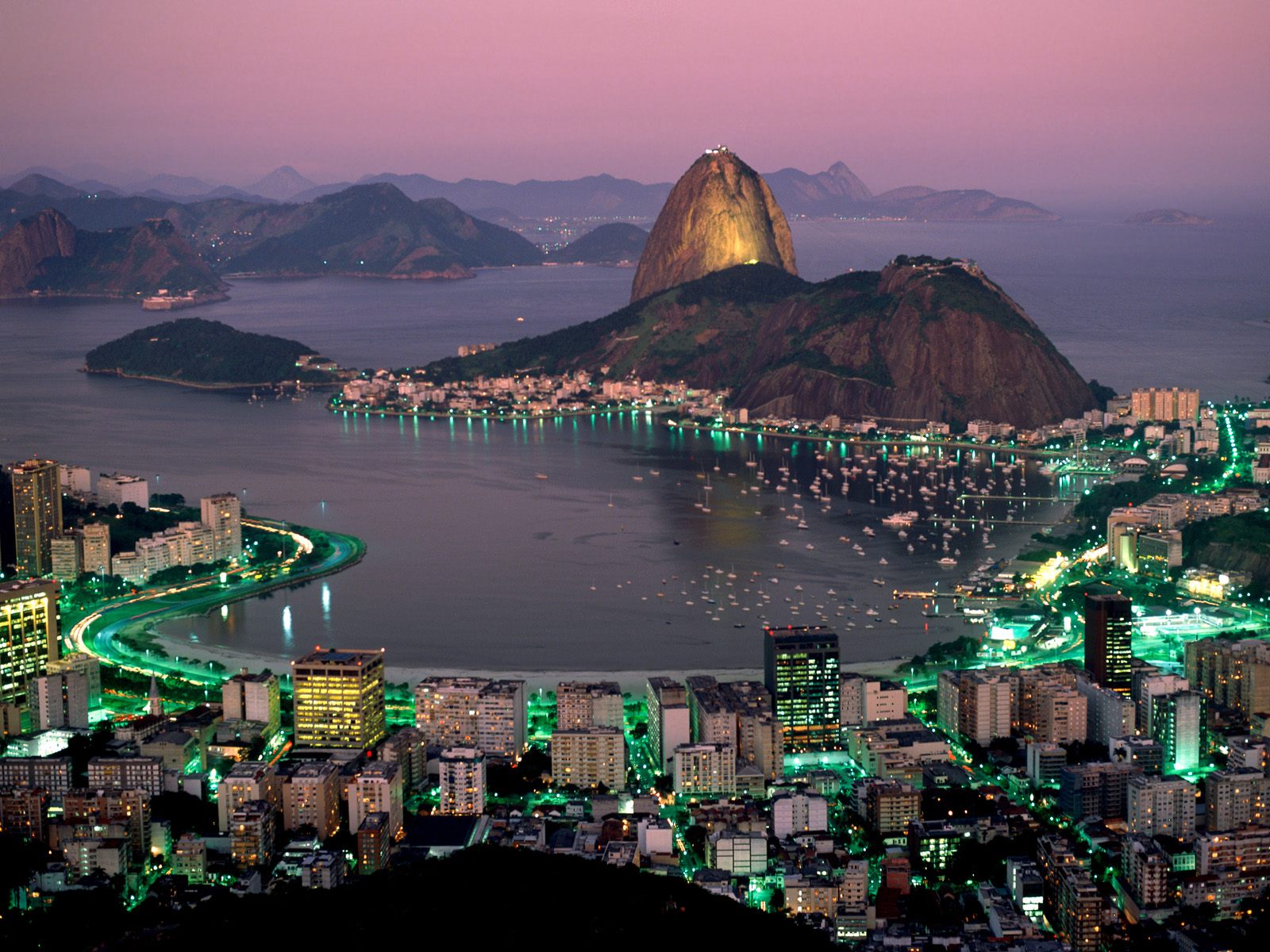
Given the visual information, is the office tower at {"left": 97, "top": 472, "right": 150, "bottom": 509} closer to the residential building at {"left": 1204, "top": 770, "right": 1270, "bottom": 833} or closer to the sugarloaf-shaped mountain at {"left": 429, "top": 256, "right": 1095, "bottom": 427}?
the sugarloaf-shaped mountain at {"left": 429, "top": 256, "right": 1095, "bottom": 427}

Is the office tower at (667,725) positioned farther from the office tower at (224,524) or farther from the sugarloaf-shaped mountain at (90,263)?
the sugarloaf-shaped mountain at (90,263)

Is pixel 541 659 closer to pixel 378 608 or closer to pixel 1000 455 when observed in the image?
pixel 378 608

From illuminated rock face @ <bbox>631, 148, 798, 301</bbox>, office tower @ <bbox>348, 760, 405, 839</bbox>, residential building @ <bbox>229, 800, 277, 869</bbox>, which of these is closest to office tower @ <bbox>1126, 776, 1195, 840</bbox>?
office tower @ <bbox>348, 760, 405, 839</bbox>

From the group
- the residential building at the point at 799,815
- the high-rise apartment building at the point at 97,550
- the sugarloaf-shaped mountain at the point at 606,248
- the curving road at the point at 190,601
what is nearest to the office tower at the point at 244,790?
the curving road at the point at 190,601

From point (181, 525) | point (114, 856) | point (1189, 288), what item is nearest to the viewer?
point (114, 856)

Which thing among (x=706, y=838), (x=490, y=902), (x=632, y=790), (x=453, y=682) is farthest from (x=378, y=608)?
(x=490, y=902)
